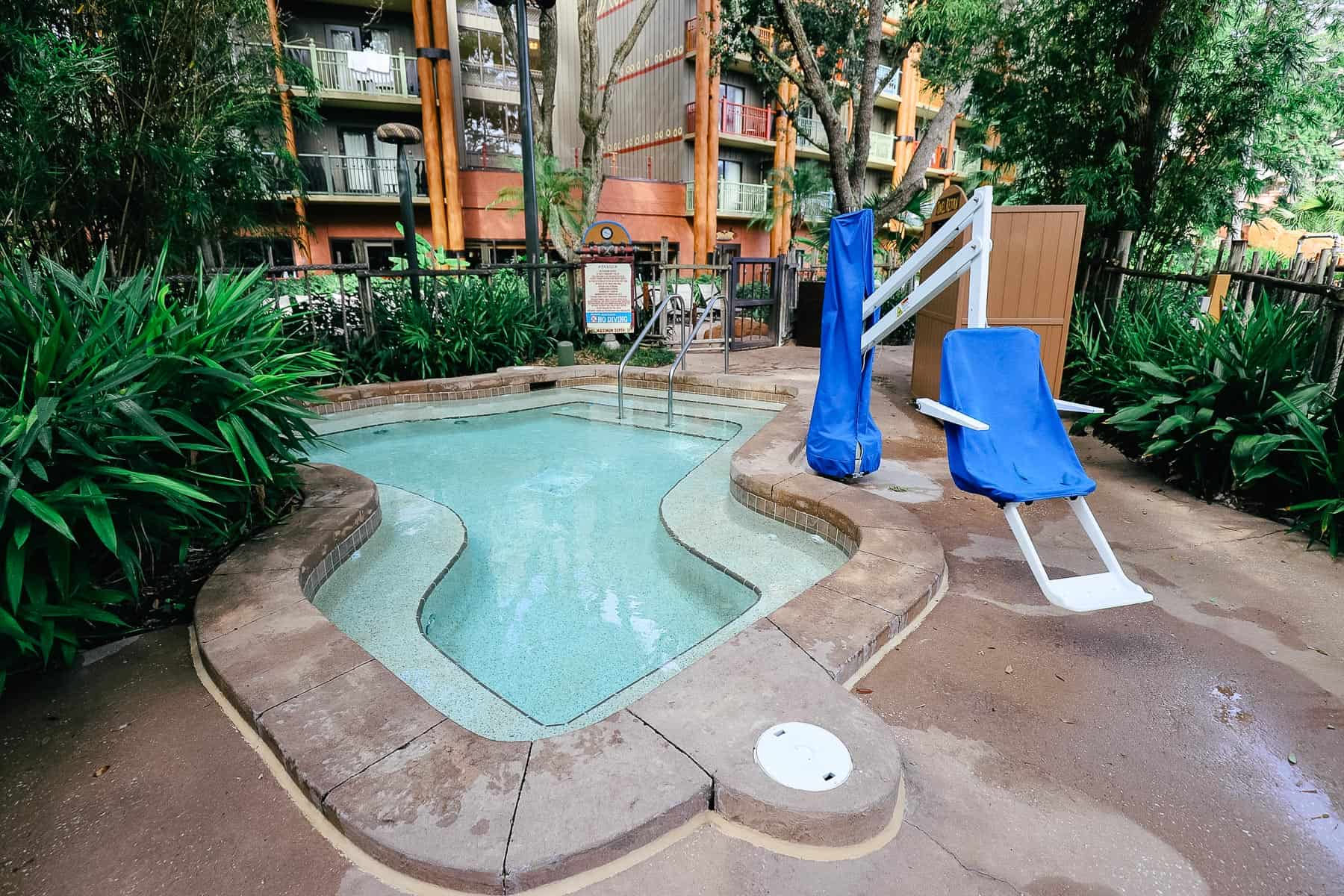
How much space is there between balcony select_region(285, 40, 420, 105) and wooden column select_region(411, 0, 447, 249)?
1.16ft

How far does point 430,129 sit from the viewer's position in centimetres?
1395

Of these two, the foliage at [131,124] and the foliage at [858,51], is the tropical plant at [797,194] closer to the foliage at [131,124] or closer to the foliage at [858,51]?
the foliage at [858,51]

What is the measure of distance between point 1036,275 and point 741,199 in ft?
47.7

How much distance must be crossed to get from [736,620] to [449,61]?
50.9 ft

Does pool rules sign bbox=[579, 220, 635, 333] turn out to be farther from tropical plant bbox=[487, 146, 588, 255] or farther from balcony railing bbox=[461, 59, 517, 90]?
balcony railing bbox=[461, 59, 517, 90]

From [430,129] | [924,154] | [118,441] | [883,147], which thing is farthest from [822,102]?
[883,147]

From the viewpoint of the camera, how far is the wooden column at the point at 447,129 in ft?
45.0

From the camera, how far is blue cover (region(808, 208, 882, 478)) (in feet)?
11.3

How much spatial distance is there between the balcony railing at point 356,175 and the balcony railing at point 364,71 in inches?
53.2

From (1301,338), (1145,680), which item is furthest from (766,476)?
(1301,338)

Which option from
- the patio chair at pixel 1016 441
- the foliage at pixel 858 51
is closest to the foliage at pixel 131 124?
the patio chair at pixel 1016 441

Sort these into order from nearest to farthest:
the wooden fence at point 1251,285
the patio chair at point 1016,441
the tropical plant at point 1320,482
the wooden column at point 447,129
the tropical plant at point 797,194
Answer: the patio chair at point 1016,441 < the tropical plant at point 1320,482 < the wooden fence at point 1251,285 < the wooden column at point 447,129 < the tropical plant at point 797,194

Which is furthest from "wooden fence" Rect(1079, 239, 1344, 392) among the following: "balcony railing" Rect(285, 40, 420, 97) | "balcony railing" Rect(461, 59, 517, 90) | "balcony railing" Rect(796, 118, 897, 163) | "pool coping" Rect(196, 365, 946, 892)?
"balcony railing" Rect(796, 118, 897, 163)

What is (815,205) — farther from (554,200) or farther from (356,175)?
(356,175)
